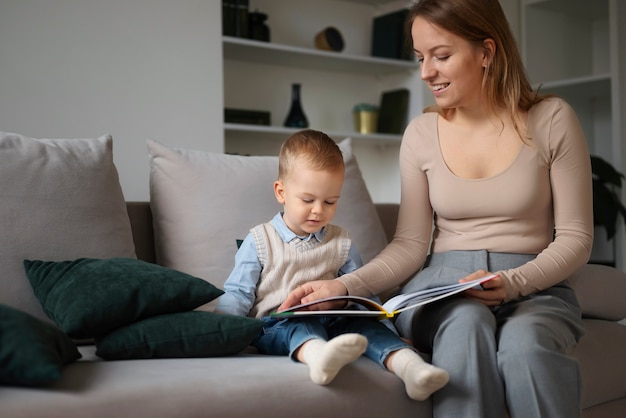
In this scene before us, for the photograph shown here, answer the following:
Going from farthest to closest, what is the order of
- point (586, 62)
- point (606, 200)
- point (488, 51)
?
point (586, 62) < point (606, 200) < point (488, 51)

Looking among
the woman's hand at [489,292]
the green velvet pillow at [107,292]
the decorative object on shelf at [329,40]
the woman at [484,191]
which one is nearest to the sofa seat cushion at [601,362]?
the woman at [484,191]

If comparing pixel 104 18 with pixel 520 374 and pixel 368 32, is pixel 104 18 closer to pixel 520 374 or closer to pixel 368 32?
pixel 368 32

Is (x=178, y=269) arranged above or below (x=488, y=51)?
below

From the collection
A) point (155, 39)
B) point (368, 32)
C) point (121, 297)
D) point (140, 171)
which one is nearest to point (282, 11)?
point (368, 32)

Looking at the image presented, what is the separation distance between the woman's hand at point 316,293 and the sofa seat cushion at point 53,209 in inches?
19.3

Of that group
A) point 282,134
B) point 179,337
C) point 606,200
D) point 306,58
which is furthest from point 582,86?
point 179,337

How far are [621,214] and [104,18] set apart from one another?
8.61 feet

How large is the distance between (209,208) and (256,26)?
2.06 metres

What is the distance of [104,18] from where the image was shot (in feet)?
10.6

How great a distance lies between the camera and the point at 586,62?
4.58 meters

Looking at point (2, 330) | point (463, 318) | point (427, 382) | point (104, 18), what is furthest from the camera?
point (104, 18)

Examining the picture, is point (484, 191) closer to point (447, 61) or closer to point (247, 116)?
point (447, 61)

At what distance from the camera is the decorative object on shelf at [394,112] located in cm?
429

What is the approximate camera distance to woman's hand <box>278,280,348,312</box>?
5.24 feet
